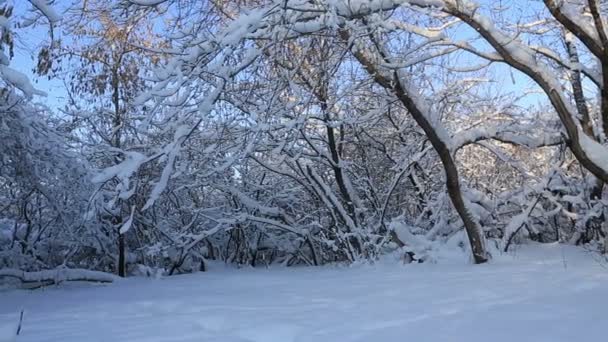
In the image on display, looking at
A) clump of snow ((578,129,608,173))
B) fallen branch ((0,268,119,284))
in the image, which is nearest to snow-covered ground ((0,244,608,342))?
clump of snow ((578,129,608,173))

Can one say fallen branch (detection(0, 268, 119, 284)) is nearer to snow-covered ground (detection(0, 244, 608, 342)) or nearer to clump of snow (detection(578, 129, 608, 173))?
snow-covered ground (detection(0, 244, 608, 342))

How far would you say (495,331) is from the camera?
3.41 meters

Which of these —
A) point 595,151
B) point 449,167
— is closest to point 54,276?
point 449,167

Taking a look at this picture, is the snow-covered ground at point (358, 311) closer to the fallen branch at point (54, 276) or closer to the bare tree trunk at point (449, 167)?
the bare tree trunk at point (449, 167)

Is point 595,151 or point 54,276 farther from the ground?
point 595,151

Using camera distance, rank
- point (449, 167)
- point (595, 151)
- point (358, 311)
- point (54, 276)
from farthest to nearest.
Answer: point (54, 276) < point (449, 167) < point (595, 151) < point (358, 311)

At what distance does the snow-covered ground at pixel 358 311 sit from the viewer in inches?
138

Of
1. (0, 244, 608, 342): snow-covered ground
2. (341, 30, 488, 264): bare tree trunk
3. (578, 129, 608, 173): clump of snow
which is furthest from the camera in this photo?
(341, 30, 488, 264): bare tree trunk

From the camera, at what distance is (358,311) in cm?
439

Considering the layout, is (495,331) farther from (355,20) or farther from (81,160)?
(81,160)

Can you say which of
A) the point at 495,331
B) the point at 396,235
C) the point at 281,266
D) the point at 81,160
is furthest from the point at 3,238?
the point at 495,331

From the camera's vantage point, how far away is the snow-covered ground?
3.51 m

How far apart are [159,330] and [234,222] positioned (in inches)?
334

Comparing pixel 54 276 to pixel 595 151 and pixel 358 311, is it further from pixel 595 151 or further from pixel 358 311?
pixel 595 151
